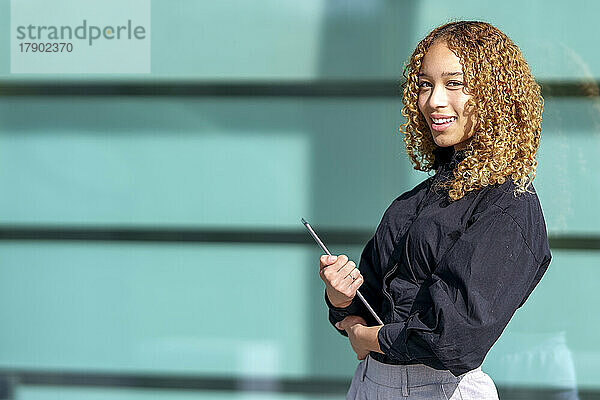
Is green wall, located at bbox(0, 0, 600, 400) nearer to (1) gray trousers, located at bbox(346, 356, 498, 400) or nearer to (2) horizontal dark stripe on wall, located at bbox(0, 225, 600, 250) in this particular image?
(2) horizontal dark stripe on wall, located at bbox(0, 225, 600, 250)

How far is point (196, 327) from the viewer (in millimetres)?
3480

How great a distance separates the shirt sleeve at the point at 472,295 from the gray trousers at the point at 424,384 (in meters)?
0.12

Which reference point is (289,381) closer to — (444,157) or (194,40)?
(194,40)

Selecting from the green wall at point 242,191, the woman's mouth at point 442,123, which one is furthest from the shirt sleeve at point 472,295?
the green wall at point 242,191

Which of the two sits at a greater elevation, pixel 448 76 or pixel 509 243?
pixel 448 76

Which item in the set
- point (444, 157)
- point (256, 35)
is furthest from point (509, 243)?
point (256, 35)

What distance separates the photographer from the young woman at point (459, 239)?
1.74 meters

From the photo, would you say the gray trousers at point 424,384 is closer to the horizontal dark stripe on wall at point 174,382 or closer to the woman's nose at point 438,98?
the woman's nose at point 438,98

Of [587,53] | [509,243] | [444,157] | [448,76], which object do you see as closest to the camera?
[509,243]

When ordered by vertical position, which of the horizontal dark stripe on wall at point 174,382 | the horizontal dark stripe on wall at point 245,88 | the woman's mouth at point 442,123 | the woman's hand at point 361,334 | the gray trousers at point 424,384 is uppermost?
the horizontal dark stripe on wall at point 245,88

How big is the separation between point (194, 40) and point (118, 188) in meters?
0.66

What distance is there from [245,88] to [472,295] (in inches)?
74.6

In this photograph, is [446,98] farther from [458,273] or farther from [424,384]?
[424,384]

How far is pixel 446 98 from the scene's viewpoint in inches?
74.7
